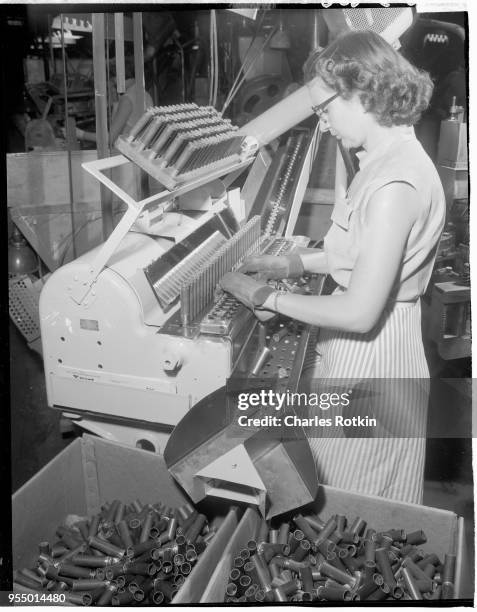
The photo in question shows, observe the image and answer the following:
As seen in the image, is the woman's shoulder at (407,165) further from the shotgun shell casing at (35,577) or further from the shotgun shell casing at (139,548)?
the shotgun shell casing at (35,577)

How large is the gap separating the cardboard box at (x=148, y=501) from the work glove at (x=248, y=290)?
44cm

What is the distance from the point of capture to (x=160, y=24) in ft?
6.73

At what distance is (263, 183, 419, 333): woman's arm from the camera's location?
3.51ft

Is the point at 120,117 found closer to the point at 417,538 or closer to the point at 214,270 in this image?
the point at 214,270

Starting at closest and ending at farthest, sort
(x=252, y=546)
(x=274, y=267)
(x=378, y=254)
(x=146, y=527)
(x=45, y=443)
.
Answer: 1. (x=378, y=254)
2. (x=252, y=546)
3. (x=146, y=527)
4. (x=274, y=267)
5. (x=45, y=443)

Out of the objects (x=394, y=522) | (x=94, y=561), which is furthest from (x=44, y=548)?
(x=394, y=522)

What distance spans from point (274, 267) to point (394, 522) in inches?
29.7

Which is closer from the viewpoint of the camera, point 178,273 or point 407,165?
point 407,165

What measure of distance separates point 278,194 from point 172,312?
95 cm

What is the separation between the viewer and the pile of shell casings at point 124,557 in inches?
49.7

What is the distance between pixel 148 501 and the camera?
1.52 m

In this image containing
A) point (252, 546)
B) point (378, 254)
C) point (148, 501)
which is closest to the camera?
point (378, 254)

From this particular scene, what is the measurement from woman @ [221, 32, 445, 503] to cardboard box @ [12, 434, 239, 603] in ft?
1.29

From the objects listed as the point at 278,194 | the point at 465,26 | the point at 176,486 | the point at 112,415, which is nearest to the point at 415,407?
the point at 176,486
